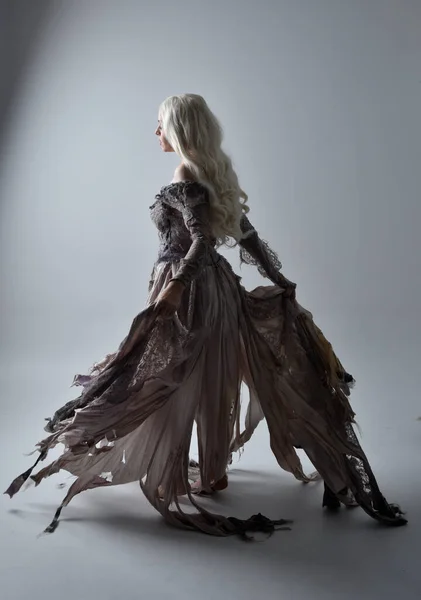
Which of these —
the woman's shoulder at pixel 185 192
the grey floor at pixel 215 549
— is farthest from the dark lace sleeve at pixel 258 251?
the grey floor at pixel 215 549

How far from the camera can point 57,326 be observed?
17.1 feet

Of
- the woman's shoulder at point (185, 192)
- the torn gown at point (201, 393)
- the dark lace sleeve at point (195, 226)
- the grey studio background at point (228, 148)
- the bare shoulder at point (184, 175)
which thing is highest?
the grey studio background at point (228, 148)

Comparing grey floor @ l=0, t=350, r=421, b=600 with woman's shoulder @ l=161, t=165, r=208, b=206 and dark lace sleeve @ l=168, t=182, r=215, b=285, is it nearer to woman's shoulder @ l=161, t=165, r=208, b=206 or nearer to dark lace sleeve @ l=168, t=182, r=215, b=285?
dark lace sleeve @ l=168, t=182, r=215, b=285

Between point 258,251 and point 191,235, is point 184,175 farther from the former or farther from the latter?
point 258,251

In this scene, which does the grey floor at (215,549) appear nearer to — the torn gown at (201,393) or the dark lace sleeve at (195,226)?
the torn gown at (201,393)

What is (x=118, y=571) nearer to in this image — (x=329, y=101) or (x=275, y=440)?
(x=275, y=440)

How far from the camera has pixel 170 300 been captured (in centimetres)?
254

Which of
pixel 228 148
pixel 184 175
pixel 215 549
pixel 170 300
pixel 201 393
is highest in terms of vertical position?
pixel 228 148

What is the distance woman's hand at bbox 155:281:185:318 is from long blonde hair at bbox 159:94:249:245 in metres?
0.33

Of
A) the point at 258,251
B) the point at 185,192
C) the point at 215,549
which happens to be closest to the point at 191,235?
the point at 185,192

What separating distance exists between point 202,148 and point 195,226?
0.30m

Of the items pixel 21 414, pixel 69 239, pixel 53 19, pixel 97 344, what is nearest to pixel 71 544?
pixel 21 414

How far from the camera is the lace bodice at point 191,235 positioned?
8.60ft

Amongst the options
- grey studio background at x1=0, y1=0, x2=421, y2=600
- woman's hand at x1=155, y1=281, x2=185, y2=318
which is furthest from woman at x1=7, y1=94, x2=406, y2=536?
grey studio background at x1=0, y1=0, x2=421, y2=600
